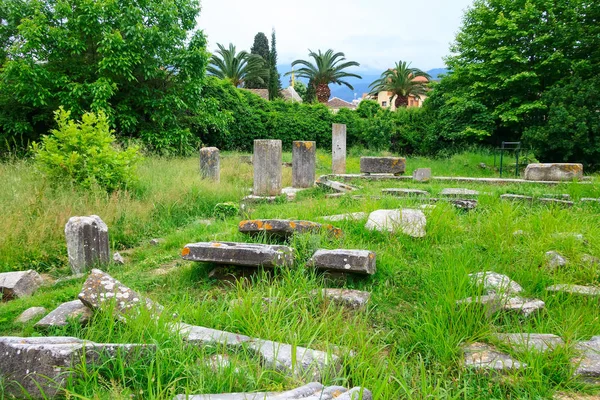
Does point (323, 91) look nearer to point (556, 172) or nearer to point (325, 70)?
point (325, 70)

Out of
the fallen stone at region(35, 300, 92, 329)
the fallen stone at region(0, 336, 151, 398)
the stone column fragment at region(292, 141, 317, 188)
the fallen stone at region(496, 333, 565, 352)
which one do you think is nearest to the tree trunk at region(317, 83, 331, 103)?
the stone column fragment at region(292, 141, 317, 188)

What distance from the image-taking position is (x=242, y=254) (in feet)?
13.8

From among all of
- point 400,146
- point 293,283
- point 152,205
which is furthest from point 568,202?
point 400,146

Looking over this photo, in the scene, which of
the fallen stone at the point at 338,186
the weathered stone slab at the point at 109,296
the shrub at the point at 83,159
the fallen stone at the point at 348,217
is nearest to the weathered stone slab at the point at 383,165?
the fallen stone at the point at 338,186

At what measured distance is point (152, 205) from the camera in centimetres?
737

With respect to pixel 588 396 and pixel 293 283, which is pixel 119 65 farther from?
pixel 588 396

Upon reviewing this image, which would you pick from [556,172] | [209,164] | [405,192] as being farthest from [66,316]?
[556,172]

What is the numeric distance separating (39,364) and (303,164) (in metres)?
Answer: 8.63

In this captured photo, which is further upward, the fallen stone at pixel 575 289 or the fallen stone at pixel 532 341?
the fallen stone at pixel 575 289

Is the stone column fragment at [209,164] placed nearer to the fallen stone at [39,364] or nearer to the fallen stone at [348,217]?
the fallen stone at [348,217]

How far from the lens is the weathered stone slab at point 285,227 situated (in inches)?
198

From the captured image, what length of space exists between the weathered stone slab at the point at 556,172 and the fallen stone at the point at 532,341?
8133mm

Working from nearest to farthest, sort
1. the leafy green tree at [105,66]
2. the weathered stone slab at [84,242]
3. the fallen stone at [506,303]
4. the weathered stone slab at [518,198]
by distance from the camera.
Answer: the fallen stone at [506,303]
the weathered stone slab at [84,242]
the weathered stone slab at [518,198]
the leafy green tree at [105,66]

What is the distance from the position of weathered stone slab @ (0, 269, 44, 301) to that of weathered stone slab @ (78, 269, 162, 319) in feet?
5.03
